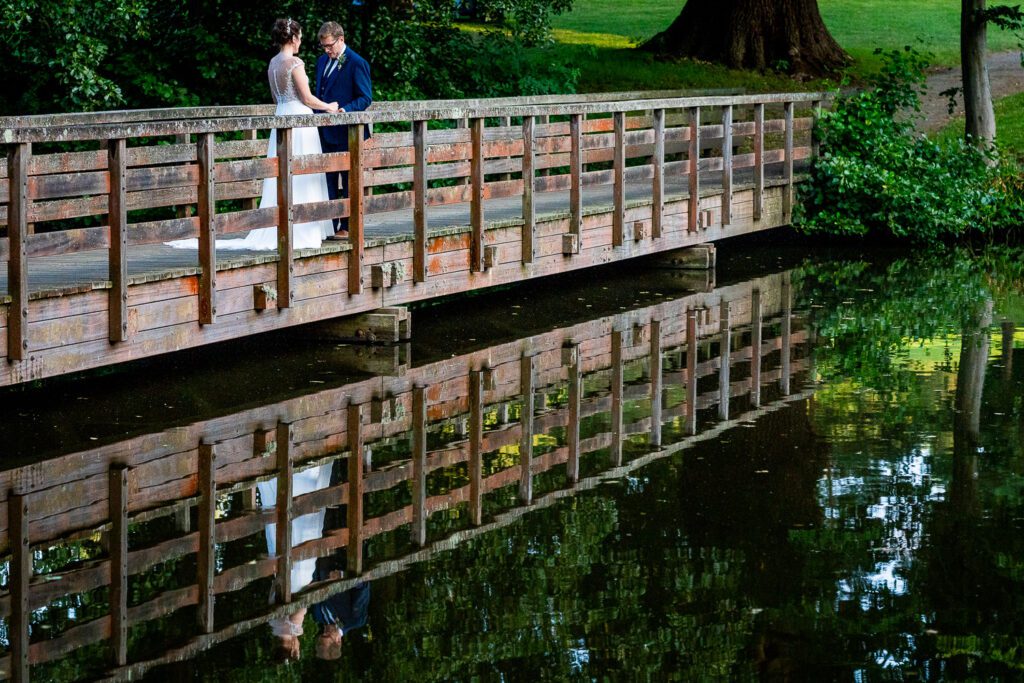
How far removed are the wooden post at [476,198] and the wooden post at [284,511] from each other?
14.8 feet

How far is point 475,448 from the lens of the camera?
9.92 metres

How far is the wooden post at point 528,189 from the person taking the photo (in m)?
15.2

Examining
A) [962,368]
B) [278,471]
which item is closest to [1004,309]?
[962,368]

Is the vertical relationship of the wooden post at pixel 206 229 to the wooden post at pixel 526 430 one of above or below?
above

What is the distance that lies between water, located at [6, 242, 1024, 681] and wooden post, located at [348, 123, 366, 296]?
2.02ft

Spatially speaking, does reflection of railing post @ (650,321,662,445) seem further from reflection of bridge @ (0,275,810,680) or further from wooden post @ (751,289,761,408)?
wooden post @ (751,289,761,408)

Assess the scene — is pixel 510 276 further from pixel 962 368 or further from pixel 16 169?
pixel 16 169

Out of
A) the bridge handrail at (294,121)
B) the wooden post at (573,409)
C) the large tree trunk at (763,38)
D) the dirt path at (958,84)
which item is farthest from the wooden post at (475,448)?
the large tree trunk at (763,38)

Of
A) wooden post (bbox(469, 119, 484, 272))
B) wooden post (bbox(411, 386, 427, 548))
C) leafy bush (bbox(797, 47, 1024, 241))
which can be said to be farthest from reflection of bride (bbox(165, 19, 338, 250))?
leafy bush (bbox(797, 47, 1024, 241))

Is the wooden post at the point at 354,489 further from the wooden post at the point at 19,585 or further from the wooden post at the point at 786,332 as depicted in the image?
the wooden post at the point at 786,332

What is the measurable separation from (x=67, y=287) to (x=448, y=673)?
5.13 metres

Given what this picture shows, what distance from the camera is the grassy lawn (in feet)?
105

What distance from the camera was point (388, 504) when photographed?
865cm

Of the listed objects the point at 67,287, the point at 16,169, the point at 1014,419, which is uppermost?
the point at 16,169
